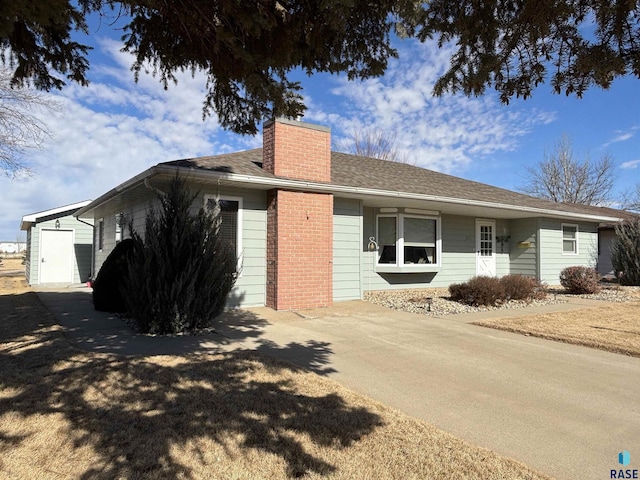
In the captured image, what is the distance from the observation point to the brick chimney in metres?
9.50

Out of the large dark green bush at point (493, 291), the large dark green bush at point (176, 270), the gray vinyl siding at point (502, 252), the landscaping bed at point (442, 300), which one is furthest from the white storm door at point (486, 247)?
the large dark green bush at point (176, 270)

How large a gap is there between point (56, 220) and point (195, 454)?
63.2ft

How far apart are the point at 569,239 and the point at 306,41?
16.5 m

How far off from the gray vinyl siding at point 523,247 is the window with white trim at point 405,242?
4.67 metres

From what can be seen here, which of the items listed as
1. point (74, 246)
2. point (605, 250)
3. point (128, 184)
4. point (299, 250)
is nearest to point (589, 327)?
point (299, 250)

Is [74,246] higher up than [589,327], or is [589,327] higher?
[74,246]

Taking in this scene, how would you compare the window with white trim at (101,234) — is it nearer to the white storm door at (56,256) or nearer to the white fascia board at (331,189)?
the white storm door at (56,256)

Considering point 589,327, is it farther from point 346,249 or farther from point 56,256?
point 56,256

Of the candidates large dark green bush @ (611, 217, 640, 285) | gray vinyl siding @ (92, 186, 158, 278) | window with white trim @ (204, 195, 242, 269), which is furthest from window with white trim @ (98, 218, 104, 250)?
large dark green bush @ (611, 217, 640, 285)

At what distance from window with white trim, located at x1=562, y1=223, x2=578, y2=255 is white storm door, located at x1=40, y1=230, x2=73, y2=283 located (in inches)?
841

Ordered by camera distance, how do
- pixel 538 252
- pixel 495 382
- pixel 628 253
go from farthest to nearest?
1. pixel 538 252
2. pixel 628 253
3. pixel 495 382

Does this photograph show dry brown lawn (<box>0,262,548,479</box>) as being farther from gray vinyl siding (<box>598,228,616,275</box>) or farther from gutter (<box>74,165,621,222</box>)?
gray vinyl siding (<box>598,228,616,275</box>)

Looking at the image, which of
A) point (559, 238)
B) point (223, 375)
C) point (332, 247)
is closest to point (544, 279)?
point (559, 238)

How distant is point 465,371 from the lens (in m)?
5.25
